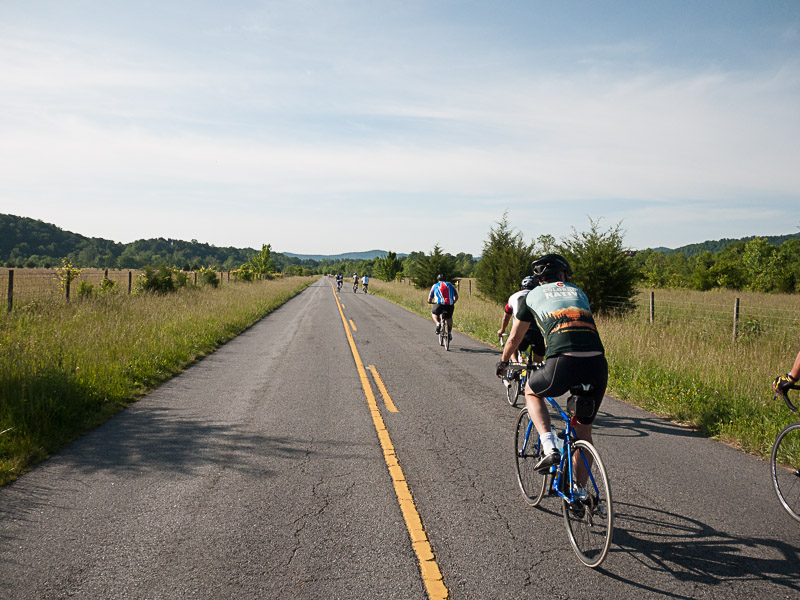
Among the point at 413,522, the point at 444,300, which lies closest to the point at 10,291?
the point at 444,300

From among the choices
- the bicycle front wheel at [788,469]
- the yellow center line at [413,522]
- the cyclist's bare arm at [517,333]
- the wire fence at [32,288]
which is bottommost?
the yellow center line at [413,522]

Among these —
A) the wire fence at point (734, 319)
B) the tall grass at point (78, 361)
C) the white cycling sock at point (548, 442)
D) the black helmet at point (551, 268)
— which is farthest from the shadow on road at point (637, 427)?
the tall grass at point (78, 361)

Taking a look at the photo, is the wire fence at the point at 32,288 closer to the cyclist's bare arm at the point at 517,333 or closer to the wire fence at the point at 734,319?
the cyclist's bare arm at the point at 517,333

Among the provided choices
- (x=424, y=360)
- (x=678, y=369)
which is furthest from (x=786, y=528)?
(x=424, y=360)

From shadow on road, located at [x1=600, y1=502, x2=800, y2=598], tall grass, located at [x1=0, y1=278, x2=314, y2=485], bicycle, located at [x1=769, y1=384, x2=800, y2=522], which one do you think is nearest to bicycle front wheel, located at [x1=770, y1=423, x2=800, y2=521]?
bicycle, located at [x1=769, y1=384, x2=800, y2=522]

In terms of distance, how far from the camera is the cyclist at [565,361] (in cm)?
320

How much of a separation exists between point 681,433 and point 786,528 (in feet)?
8.05

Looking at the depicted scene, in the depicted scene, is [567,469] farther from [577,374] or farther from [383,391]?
[383,391]

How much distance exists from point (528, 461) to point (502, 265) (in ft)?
74.1

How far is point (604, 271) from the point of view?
1792 cm

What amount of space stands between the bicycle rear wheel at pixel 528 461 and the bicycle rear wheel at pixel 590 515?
0.55 meters

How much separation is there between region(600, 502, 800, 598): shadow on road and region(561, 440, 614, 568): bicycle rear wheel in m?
0.14

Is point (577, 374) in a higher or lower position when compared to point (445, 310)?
higher

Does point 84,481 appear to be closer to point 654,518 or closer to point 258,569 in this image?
point 258,569
